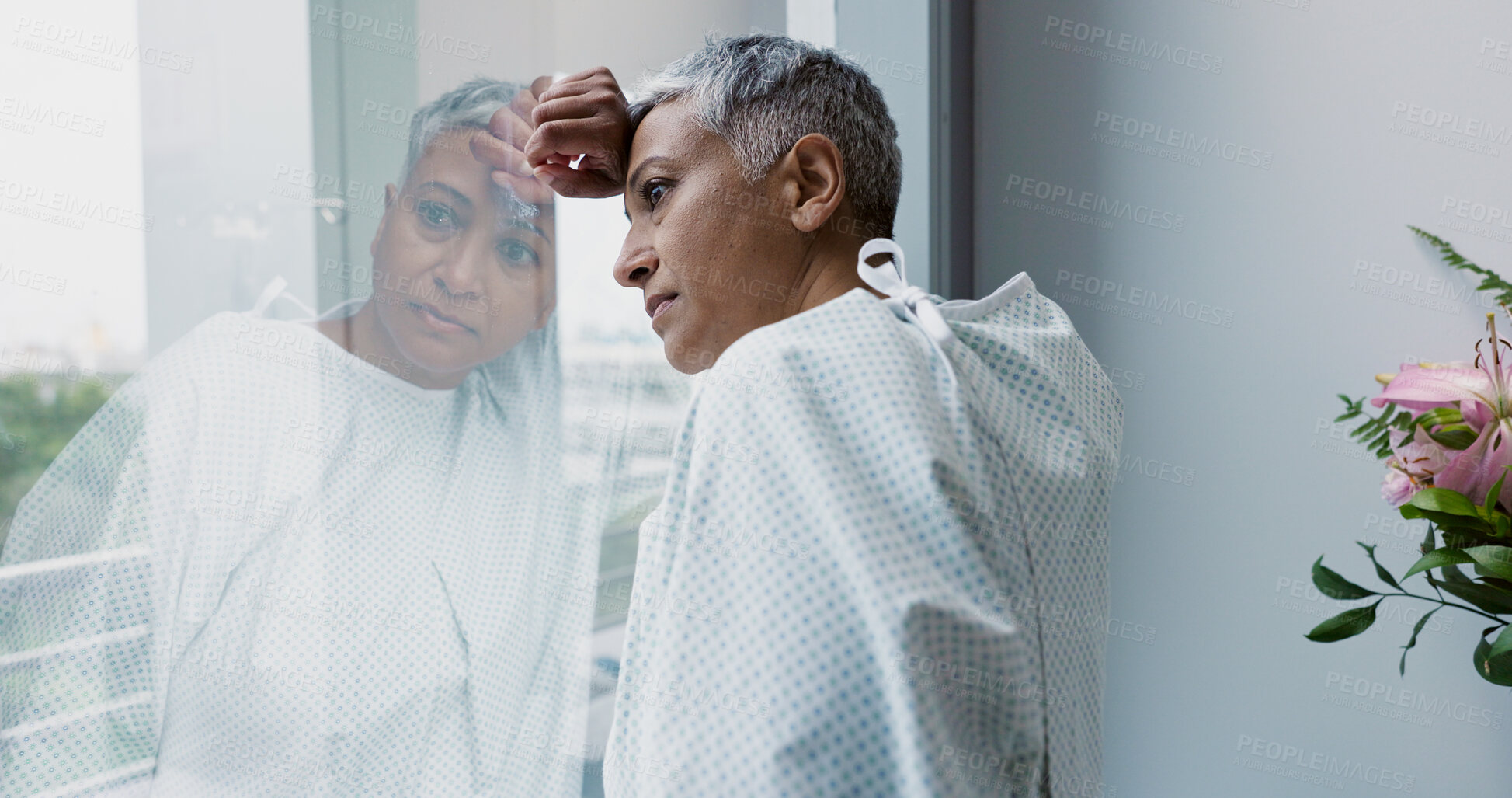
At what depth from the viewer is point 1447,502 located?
974 millimetres

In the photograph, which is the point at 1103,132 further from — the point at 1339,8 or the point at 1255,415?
the point at 1255,415

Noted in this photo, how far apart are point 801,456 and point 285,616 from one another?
554 millimetres

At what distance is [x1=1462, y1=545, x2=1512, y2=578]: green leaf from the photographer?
0.94 metres

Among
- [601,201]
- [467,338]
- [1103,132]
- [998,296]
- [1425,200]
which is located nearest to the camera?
[998,296]

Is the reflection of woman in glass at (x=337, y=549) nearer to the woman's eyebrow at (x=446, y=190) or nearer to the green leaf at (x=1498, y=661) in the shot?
the woman's eyebrow at (x=446, y=190)

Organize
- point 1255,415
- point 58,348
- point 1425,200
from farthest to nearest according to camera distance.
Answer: point 1255,415 → point 1425,200 → point 58,348

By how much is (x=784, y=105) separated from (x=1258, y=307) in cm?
96

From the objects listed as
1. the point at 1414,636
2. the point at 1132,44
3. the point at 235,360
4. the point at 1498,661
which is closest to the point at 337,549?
the point at 235,360

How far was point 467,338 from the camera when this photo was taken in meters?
1.09

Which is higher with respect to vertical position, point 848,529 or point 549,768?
point 848,529

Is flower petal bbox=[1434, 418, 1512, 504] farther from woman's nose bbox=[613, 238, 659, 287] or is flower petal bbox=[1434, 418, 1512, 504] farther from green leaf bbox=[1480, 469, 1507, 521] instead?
woman's nose bbox=[613, 238, 659, 287]

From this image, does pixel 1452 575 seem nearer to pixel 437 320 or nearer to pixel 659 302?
pixel 659 302

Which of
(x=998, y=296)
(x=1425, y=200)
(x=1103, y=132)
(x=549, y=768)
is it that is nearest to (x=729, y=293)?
(x=998, y=296)

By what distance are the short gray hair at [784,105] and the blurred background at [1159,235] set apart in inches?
9.1
